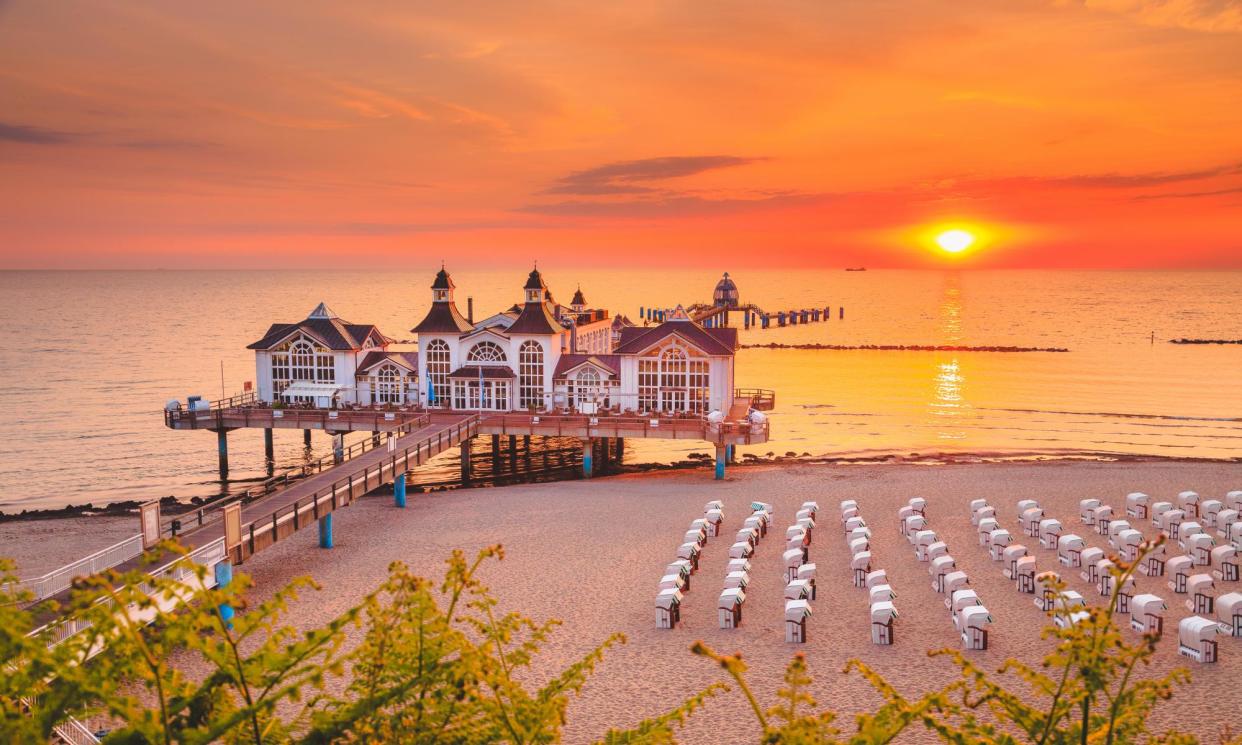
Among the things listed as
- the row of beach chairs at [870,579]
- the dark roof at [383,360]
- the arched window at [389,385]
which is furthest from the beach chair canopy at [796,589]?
the arched window at [389,385]

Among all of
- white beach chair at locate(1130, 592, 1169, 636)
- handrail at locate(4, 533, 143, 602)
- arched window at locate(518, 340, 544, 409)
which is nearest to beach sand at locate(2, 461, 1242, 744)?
white beach chair at locate(1130, 592, 1169, 636)

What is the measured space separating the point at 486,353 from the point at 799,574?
986 inches

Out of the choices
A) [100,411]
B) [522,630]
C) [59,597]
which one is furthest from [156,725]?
[100,411]

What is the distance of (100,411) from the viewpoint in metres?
64.2

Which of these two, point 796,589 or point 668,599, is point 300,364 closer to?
point 668,599

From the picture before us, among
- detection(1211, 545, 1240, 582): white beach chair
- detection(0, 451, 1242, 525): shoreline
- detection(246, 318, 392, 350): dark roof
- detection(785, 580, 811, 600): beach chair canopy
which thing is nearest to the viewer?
detection(785, 580, 811, 600): beach chair canopy

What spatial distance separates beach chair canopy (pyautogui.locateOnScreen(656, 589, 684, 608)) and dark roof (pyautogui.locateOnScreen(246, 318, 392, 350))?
91.9 feet

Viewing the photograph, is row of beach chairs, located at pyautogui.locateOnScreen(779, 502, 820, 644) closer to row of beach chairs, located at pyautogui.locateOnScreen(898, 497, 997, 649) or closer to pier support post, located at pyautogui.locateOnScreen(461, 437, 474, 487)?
row of beach chairs, located at pyautogui.locateOnScreen(898, 497, 997, 649)

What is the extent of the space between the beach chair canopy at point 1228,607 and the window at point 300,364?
1493 inches

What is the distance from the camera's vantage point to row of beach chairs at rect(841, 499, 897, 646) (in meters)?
20.4

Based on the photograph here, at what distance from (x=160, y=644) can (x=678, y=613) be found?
51.0ft

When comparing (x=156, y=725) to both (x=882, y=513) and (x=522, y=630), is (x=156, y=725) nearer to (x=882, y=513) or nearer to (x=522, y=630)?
(x=522, y=630)

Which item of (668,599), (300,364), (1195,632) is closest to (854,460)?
(668,599)

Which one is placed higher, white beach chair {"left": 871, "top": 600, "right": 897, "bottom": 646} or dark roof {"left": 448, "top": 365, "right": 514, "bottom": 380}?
dark roof {"left": 448, "top": 365, "right": 514, "bottom": 380}
